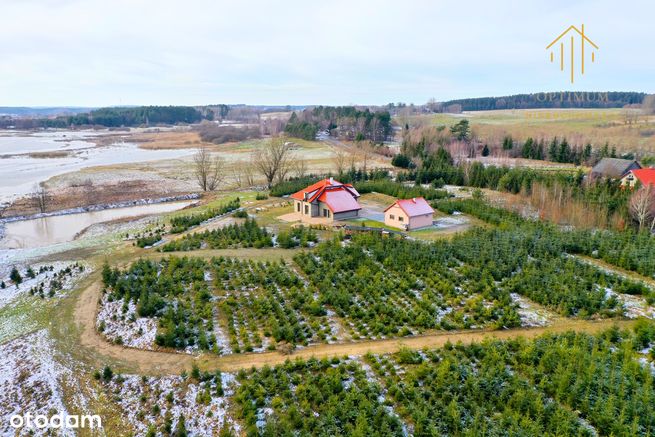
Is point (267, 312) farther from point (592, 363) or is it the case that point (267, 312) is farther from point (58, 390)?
point (592, 363)

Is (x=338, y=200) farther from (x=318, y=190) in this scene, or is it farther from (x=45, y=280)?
(x=45, y=280)

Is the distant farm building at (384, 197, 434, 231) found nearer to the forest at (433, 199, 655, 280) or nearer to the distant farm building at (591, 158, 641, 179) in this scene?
the forest at (433, 199, 655, 280)

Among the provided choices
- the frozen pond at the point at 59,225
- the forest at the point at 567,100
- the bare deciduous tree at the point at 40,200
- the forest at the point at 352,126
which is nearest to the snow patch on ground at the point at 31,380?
the frozen pond at the point at 59,225

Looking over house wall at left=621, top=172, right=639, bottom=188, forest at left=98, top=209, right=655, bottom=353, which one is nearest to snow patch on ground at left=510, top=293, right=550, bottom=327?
forest at left=98, top=209, right=655, bottom=353

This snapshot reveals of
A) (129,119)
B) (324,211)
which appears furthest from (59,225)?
(129,119)

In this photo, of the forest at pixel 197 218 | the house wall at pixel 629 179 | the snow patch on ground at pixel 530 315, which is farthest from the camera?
the house wall at pixel 629 179

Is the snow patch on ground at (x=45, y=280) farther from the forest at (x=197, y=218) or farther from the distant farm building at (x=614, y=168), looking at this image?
the distant farm building at (x=614, y=168)
